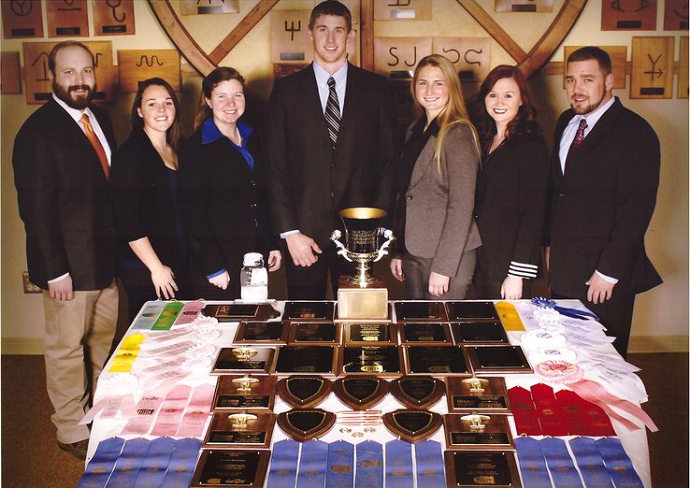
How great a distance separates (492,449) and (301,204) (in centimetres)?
163

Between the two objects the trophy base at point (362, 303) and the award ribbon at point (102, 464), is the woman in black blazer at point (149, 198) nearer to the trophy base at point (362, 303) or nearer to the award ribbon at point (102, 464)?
the trophy base at point (362, 303)

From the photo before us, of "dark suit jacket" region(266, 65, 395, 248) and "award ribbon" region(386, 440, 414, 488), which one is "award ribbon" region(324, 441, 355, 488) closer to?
"award ribbon" region(386, 440, 414, 488)

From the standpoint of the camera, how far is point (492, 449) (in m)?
1.63

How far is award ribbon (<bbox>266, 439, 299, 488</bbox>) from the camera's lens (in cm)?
153

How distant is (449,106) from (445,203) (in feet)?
1.34

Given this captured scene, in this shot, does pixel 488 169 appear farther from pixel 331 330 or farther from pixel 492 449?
pixel 492 449

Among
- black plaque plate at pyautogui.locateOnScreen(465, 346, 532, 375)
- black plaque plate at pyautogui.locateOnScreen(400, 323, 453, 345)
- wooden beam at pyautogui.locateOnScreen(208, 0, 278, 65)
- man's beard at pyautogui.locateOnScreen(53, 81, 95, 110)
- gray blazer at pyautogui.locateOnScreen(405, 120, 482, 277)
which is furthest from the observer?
wooden beam at pyautogui.locateOnScreen(208, 0, 278, 65)

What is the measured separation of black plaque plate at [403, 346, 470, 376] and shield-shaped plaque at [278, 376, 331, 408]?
27cm

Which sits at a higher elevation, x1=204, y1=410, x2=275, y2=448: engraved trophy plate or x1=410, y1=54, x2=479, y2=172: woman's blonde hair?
x1=410, y1=54, x2=479, y2=172: woman's blonde hair

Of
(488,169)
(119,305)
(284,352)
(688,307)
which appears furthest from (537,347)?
(119,305)

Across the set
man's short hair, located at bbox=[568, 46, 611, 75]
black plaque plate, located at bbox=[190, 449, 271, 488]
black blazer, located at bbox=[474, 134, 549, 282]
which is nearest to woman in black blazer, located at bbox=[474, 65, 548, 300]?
black blazer, located at bbox=[474, 134, 549, 282]

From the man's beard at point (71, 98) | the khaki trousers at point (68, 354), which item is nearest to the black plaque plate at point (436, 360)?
the khaki trousers at point (68, 354)

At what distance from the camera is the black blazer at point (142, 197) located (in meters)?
2.88

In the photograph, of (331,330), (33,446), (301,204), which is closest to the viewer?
(331,330)
